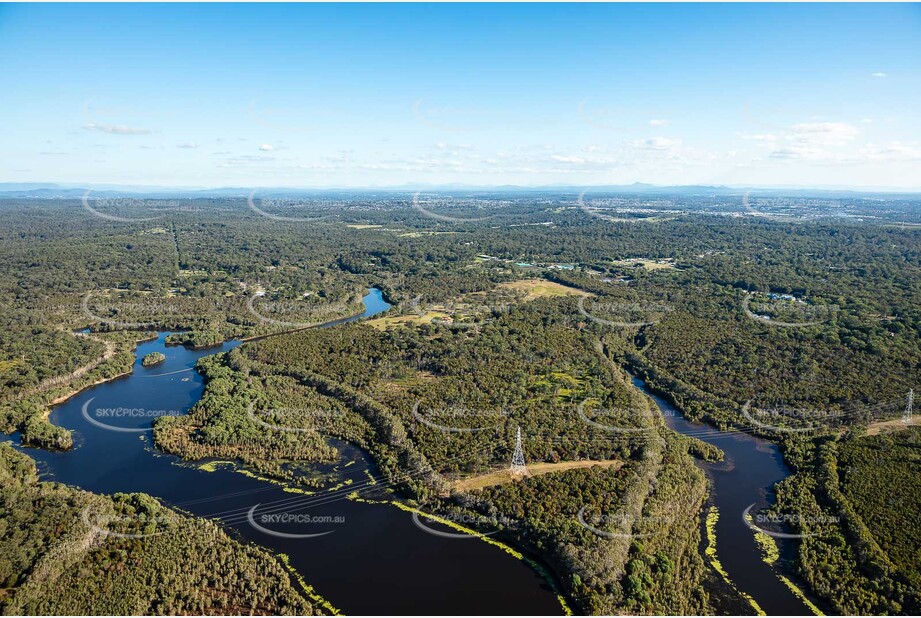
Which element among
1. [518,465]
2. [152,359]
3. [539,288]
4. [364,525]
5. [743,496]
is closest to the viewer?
[364,525]

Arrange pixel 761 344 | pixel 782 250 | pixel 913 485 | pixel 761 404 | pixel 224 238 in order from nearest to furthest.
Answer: pixel 913 485, pixel 761 404, pixel 761 344, pixel 782 250, pixel 224 238

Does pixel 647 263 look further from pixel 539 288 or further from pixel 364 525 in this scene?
pixel 364 525

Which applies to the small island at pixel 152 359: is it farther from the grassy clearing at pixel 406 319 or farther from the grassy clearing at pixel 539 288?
the grassy clearing at pixel 539 288

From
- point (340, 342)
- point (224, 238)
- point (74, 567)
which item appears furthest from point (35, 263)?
point (74, 567)

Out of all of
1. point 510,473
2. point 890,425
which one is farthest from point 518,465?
point 890,425

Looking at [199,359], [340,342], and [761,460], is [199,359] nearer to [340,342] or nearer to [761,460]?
[340,342]
